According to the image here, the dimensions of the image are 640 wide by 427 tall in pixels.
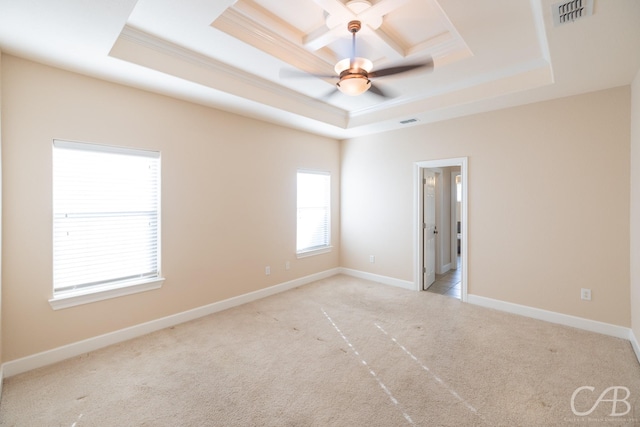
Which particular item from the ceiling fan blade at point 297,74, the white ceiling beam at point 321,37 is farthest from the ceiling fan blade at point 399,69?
the white ceiling beam at point 321,37

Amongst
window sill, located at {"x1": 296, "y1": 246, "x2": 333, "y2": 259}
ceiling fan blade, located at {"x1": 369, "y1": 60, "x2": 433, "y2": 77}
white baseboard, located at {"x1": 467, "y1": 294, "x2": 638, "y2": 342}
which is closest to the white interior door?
white baseboard, located at {"x1": 467, "y1": 294, "x2": 638, "y2": 342}

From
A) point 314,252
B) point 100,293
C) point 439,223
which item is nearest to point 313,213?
point 314,252

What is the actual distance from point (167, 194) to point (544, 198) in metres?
4.58

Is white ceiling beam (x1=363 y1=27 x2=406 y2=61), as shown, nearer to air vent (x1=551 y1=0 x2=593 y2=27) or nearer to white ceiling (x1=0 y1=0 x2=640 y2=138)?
white ceiling (x1=0 y1=0 x2=640 y2=138)

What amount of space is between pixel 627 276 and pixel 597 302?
40cm

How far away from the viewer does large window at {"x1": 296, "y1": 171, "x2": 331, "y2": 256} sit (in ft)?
16.9

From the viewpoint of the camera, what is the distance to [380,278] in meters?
5.23

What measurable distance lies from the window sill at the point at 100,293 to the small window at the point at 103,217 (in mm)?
17

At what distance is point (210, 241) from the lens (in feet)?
12.6

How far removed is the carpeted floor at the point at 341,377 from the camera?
201 centimetres

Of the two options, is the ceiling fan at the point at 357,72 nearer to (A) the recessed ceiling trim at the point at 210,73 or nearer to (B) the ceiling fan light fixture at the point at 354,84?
(B) the ceiling fan light fixture at the point at 354,84

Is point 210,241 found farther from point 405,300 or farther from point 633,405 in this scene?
point 633,405

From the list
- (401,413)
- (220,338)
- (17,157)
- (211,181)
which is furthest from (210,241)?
(401,413)

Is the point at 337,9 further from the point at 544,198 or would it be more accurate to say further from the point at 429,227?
the point at 429,227
